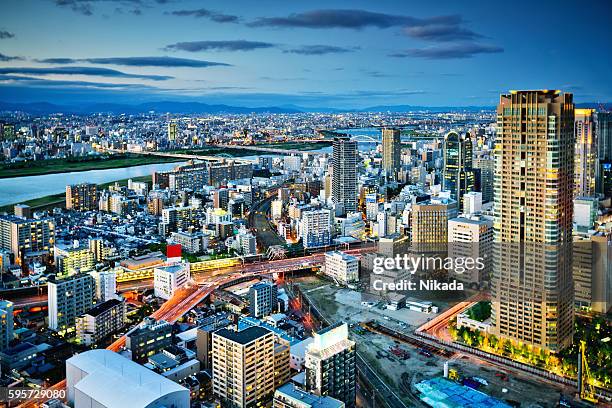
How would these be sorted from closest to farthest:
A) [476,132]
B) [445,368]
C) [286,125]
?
[445,368]
[476,132]
[286,125]

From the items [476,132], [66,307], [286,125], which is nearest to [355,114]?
[286,125]

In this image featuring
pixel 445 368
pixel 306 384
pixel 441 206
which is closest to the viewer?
pixel 306 384

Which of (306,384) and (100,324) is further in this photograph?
(100,324)

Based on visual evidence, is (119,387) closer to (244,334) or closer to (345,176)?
(244,334)

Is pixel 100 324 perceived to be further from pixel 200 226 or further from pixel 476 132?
pixel 476 132

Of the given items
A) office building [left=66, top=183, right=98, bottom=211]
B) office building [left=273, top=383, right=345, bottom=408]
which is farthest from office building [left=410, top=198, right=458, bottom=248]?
office building [left=66, top=183, right=98, bottom=211]

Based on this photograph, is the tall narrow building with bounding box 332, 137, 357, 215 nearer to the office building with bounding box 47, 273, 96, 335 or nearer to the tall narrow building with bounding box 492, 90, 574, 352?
the office building with bounding box 47, 273, 96, 335

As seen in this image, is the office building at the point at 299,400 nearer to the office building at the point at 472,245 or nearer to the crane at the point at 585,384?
the crane at the point at 585,384
